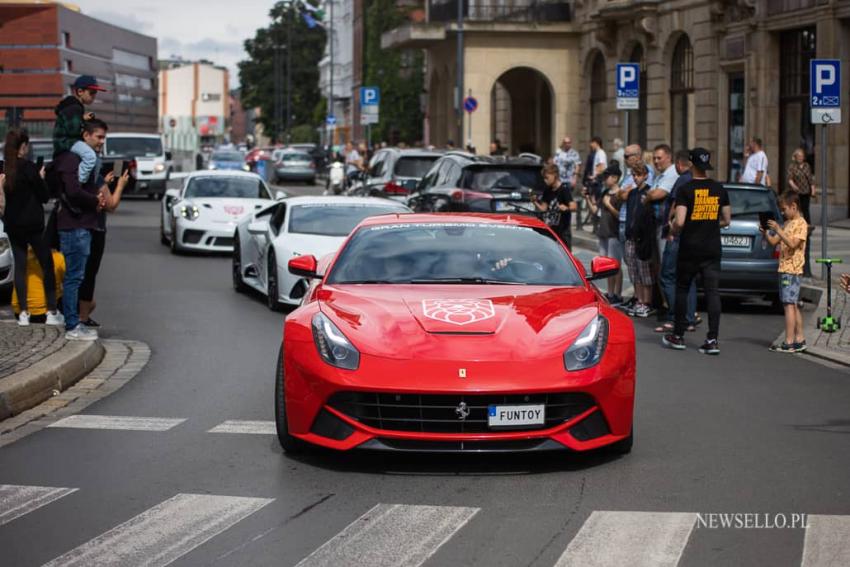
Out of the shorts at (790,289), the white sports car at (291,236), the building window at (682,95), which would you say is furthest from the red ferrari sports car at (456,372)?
the building window at (682,95)

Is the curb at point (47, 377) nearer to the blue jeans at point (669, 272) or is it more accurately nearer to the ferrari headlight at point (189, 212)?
the blue jeans at point (669, 272)

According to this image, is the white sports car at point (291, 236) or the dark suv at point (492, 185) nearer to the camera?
the white sports car at point (291, 236)

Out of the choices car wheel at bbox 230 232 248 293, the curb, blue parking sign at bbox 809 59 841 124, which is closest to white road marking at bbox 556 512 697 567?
the curb

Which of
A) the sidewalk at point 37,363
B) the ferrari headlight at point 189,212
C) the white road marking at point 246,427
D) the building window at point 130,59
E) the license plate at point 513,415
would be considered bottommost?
the white road marking at point 246,427

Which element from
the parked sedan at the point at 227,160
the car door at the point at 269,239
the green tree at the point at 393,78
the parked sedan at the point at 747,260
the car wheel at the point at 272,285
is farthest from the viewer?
the green tree at the point at 393,78

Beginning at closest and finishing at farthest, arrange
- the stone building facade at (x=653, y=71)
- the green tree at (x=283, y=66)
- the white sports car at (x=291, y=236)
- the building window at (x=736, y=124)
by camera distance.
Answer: the white sports car at (x=291, y=236), the stone building facade at (x=653, y=71), the building window at (x=736, y=124), the green tree at (x=283, y=66)

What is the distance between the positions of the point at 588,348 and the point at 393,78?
7053cm

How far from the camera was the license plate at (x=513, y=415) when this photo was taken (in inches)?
306

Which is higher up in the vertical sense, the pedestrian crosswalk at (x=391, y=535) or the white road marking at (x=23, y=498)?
the pedestrian crosswalk at (x=391, y=535)

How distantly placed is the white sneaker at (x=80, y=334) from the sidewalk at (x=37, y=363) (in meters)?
0.07

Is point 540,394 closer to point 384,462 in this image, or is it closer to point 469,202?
point 384,462

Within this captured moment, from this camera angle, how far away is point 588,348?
805cm

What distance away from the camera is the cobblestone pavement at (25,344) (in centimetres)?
1111

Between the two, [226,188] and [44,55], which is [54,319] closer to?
[226,188]
